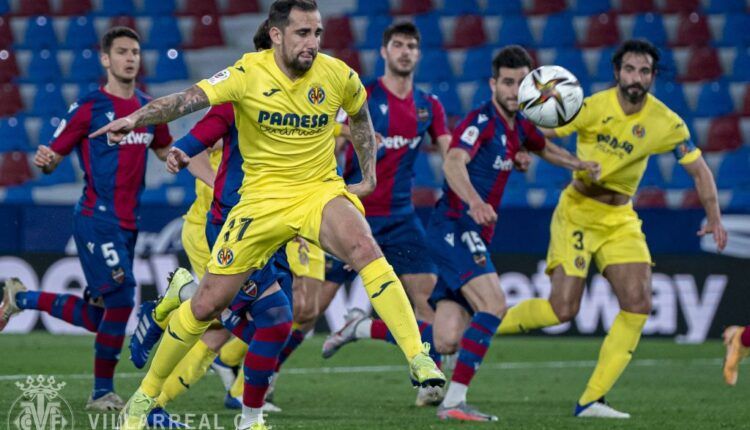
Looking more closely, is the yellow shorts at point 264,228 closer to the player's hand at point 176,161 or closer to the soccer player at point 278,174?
the soccer player at point 278,174

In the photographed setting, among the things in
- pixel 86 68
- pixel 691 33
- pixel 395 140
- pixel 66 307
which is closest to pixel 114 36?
pixel 66 307

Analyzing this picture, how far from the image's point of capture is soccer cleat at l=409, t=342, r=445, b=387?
5730 mm

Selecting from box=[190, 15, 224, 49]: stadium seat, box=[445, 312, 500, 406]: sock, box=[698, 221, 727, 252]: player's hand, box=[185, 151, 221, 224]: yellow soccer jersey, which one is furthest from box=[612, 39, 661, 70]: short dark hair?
box=[190, 15, 224, 49]: stadium seat

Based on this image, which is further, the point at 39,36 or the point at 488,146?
the point at 39,36

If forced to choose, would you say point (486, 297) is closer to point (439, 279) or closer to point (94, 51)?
point (439, 279)

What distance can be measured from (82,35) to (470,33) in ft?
17.6

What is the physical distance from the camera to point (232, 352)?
8.46 m

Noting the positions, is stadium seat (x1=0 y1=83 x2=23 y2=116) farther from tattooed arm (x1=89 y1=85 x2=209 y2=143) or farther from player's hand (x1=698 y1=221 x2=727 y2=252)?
tattooed arm (x1=89 y1=85 x2=209 y2=143)

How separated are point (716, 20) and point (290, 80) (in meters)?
12.0

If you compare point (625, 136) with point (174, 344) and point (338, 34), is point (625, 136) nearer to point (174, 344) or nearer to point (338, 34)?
point (174, 344)

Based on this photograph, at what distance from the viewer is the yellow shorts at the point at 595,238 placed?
864 cm

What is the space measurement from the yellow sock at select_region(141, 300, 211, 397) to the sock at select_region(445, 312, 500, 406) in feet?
6.90

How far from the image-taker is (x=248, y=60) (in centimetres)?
654

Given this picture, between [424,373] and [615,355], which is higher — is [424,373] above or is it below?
above
